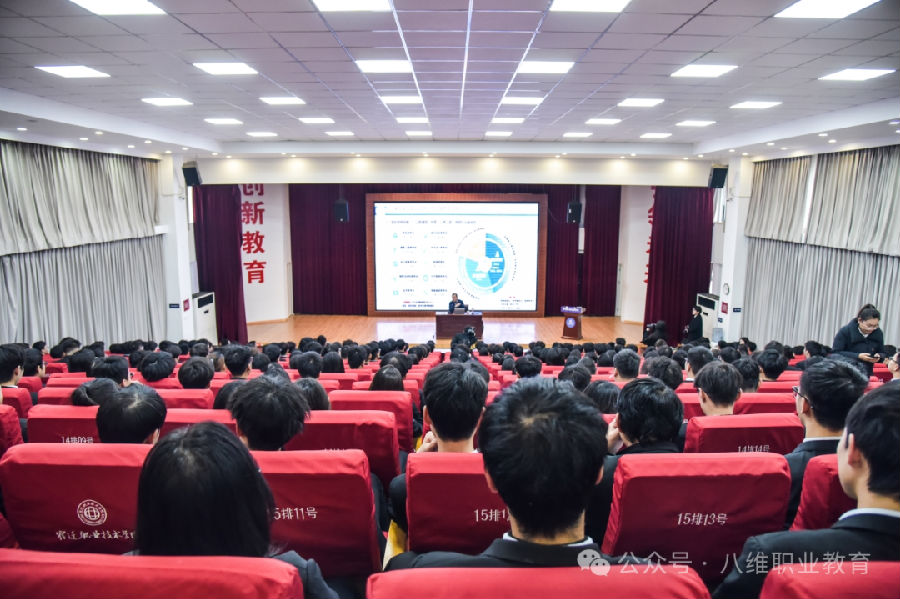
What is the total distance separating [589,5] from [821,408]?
2741mm

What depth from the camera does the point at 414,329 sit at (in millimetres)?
13961

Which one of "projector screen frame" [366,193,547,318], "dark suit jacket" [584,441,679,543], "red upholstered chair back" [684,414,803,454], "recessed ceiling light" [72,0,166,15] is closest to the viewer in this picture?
"dark suit jacket" [584,441,679,543]

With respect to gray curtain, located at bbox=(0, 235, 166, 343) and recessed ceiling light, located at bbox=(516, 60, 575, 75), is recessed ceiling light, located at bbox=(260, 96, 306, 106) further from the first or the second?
gray curtain, located at bbox=(0, 235, 166, 343)

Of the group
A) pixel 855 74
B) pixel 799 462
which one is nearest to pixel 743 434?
pixel 799 462

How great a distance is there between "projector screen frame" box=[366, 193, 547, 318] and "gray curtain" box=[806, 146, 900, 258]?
6.43 meters

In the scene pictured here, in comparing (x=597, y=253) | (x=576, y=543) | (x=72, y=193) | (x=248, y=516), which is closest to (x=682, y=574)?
(x=576, y=543)

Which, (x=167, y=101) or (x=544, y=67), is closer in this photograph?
(x=544, y=67)

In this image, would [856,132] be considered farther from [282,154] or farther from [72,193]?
[72,193]

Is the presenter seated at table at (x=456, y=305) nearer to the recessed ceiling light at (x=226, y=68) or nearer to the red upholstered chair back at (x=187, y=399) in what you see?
the recessed ceiling light at (x=226, y=68)

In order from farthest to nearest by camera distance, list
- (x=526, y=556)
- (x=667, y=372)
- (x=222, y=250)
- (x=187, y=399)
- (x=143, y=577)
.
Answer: (x=222, y=250), (x=667, y=372), (x=187, y=399), (x=526, y=556), (x=143, y=577)

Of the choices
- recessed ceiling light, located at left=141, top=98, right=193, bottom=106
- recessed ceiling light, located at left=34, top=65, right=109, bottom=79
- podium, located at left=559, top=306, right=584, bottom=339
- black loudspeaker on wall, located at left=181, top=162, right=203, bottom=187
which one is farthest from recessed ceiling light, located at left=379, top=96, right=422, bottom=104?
podium, located at left=559, top=306, right=584, bottom=339

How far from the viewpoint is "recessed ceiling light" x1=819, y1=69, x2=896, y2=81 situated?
16.5 ft

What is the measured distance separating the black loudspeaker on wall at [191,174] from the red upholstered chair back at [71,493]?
36.1 ft

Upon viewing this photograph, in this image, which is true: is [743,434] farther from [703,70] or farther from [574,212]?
[574,212]
